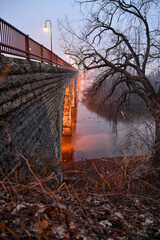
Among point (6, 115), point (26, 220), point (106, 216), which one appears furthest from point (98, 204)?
point (6, 115)

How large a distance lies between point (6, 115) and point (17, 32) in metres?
2.06

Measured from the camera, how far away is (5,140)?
7.08 feet

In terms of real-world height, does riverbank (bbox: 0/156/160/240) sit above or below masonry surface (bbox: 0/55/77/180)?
below

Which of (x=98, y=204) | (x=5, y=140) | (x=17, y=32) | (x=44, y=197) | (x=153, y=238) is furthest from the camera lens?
(x=17, y=32)

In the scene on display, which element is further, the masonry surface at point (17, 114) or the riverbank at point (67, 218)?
the masonry surface at point (17, 114)

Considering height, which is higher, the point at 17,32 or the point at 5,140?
the point at 17,32

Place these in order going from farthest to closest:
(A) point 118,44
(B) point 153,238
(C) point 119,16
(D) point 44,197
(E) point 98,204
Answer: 1. (A) point 118,44
2. (C) point 119,16
3. (E) point 98,204
4. (D) point 44,197
5. (B) point 153,238

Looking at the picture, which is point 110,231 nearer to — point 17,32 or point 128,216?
Answer: point 128,216

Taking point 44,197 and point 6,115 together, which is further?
point 6,115

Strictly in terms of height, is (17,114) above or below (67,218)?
above

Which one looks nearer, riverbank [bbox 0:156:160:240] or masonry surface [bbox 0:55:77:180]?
riverbank [bbox 0:156:160:240]

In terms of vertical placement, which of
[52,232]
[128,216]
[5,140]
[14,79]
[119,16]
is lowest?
[128,216]

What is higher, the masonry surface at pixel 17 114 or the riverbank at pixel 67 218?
the masonry surface at pixel 17 114

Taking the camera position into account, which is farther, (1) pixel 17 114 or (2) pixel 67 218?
(1) pixel 17 114
